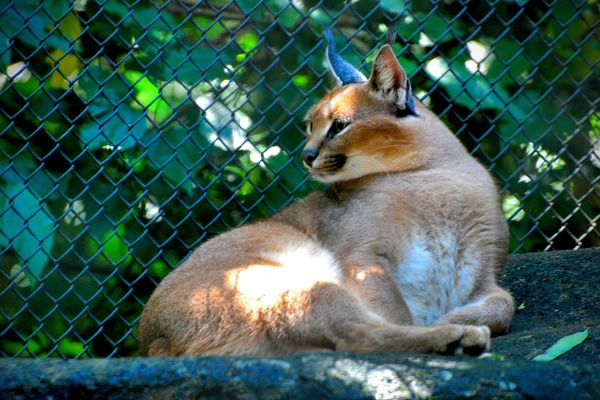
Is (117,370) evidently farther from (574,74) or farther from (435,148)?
(574,74)

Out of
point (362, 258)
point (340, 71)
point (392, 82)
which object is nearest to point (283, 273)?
point (362, 258)

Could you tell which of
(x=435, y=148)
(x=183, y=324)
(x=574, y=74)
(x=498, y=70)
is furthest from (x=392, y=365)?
(x=574, y=74)

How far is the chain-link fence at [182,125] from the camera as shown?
499cm

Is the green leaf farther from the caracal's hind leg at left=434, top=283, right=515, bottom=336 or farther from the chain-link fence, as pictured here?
the chain-link fence

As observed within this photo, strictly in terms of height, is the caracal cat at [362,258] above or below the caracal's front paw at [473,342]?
above

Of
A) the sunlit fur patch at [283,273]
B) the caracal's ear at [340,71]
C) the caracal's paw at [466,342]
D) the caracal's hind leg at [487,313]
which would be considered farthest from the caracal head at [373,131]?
the caracal's paw at [466,342]

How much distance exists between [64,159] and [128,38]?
0.89 meters

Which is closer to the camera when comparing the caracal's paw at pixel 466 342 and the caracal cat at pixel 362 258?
the caracal's paw at pixel 466 342

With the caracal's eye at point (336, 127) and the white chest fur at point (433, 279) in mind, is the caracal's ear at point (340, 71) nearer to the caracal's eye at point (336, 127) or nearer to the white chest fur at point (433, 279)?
the caracal's eye at point (336, 127)

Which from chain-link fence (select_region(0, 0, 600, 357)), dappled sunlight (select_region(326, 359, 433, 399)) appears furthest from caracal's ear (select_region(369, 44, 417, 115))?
dappled sunlight (select_region(326, 359, 433, 399))

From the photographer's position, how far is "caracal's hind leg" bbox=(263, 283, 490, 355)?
2.85 meters

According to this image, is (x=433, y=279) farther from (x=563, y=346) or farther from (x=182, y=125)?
(x=182, y=125)

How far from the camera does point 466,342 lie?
283 centimetres

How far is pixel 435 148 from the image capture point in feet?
13.5
